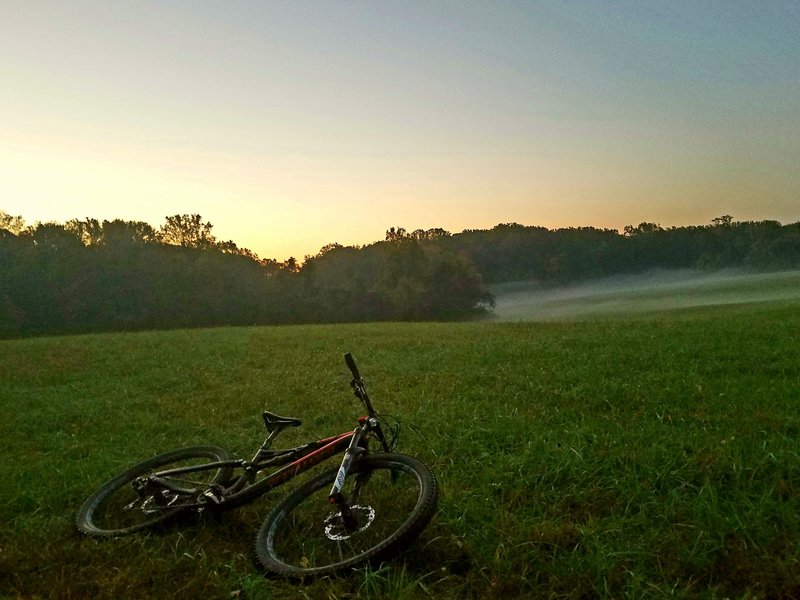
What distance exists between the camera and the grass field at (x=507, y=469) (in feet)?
15.1

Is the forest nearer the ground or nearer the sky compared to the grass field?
nearer the sky

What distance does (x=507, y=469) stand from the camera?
680cm

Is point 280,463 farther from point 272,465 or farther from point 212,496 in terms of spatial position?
point 212,496

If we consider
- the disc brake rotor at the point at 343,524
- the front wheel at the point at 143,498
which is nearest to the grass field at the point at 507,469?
the front wheel at the point at 143,498

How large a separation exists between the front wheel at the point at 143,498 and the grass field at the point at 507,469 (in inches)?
8.2

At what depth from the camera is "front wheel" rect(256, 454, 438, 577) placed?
4.55 m


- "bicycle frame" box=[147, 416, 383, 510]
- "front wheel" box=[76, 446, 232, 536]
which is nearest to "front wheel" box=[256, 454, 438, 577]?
"bicycle frame" box=[147, 416, 383, 510]

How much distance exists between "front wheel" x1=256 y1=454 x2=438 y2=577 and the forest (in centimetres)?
5139

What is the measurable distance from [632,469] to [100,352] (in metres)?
21.1

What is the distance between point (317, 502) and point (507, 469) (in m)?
2.37

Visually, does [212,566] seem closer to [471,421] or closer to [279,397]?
[471,421]

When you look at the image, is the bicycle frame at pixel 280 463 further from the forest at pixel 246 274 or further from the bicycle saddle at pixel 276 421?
the forest at pixel 246 274

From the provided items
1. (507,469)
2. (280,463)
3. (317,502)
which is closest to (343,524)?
(317,502)

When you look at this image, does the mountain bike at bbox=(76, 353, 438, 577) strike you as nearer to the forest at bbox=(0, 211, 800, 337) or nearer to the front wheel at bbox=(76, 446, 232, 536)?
the front wheel at bbox=(76, 446, 232, 536)
